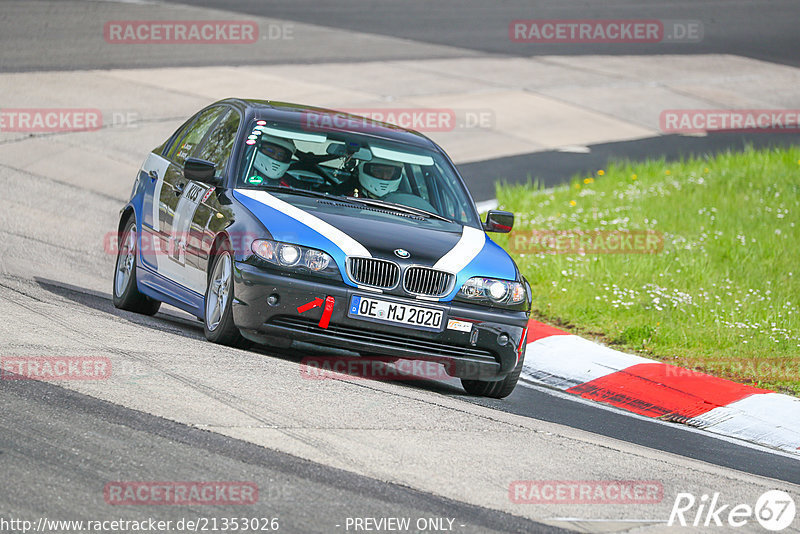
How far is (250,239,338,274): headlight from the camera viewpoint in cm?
743

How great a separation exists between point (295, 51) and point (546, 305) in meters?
15.2

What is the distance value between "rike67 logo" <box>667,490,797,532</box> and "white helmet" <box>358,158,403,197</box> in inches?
140

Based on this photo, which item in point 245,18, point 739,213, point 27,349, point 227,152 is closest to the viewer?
point 27,349

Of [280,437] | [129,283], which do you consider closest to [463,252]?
[280,437]

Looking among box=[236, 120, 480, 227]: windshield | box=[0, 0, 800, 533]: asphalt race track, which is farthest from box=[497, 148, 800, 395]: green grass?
box=[236, 120, 480, 227]: windshield

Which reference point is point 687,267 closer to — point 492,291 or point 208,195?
point 492,291

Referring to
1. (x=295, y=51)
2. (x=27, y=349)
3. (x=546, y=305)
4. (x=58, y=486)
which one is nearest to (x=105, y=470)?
(x=58, y=486)

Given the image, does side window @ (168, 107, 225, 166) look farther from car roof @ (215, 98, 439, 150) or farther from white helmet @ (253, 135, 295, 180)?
white helmet @ (253, 135, 295, 180)

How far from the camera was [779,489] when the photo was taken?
630 centimetres

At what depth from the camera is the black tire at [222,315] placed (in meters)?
7.62

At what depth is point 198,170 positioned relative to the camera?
825 centimetres

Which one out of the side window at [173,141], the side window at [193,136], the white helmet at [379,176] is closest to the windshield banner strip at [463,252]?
the white helmet at [379,176]

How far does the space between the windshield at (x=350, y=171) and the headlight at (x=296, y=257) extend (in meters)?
0.90

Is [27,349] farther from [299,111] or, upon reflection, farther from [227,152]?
[299,111]
